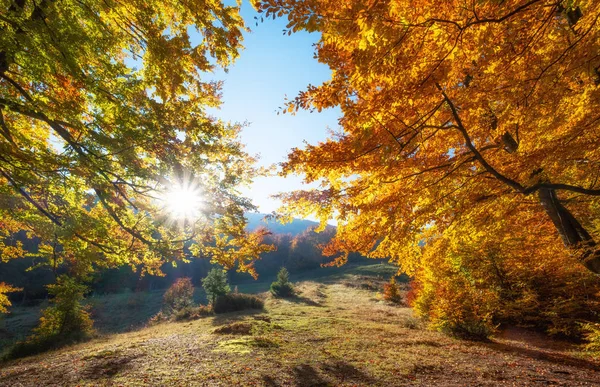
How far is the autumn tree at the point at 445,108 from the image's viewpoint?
262 centimetres

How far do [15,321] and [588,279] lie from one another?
40525mm

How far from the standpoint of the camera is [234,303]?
19.0 m

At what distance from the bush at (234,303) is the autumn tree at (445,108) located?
52.4 ft

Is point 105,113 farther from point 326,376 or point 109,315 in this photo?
point 109,315

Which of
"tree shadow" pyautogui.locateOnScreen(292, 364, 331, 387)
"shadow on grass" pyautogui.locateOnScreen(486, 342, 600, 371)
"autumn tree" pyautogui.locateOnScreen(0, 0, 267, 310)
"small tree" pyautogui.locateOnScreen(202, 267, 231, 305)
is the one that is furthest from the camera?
"small tree" pyautogui.locateOnScreen(202, 267, 231, 305)

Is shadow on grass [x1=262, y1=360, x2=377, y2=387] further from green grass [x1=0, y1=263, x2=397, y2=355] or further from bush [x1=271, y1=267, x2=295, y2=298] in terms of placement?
bush [x1=271, y1=267, x2=295, y2=298]

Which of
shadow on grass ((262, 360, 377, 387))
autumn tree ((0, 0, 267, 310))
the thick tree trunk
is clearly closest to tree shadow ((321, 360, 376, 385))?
shadow on grass ((262, 360, 377, 387))

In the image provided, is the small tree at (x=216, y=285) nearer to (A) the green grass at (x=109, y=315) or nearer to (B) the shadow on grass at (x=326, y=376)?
(A) the green grass at (x=109, y=315)

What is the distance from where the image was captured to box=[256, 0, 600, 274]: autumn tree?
2621 mm

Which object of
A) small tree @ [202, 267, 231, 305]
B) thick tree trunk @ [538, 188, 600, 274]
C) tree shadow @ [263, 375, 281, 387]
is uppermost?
thick tree trunk @ [538, 188, 600, 274]

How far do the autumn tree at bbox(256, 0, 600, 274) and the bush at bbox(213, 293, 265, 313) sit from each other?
16.0 metres

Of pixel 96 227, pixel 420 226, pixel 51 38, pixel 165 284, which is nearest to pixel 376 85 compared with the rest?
pixel 420 226

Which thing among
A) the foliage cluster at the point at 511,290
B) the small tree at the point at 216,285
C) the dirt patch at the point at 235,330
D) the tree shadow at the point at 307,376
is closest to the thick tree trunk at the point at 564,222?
the foliage cluster at the point at 511,290

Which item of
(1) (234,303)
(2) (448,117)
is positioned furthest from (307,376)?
(1) (234,303)
